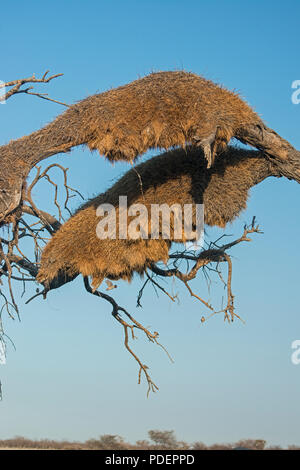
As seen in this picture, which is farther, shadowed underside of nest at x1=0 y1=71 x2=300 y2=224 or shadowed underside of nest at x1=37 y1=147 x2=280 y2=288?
shadowed underside of nest at x1=37 y1=147 x2=280 y2=288

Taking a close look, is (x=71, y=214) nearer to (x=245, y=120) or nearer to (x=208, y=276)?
(x=208, y=276)

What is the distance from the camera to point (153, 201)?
11.7m

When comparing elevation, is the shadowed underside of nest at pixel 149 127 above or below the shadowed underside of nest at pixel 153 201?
above

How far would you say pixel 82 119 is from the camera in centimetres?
1147

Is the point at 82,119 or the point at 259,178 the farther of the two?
the point at 259,178

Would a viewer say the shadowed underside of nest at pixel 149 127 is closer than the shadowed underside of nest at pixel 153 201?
Yes

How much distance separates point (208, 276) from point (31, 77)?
5.10 m

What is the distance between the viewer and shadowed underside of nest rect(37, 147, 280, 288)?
11688 millimetres

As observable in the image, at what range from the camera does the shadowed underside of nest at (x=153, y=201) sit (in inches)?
460

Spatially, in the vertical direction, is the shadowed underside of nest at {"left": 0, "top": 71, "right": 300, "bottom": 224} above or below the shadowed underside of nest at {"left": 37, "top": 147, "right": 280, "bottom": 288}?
above

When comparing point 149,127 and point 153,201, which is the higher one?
point 149,127

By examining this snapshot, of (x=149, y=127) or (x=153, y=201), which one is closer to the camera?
(x=149, y=127)
